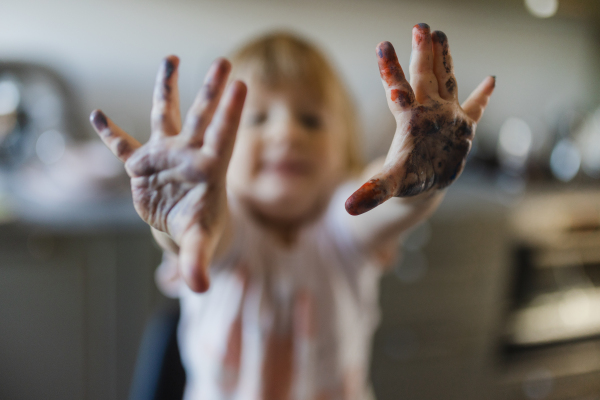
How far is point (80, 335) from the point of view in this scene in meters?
0.77

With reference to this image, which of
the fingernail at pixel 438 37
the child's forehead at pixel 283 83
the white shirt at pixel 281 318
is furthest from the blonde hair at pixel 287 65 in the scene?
the fingernail at pixel 438 37

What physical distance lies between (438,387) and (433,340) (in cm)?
11

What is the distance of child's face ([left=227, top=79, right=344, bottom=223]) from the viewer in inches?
11.3

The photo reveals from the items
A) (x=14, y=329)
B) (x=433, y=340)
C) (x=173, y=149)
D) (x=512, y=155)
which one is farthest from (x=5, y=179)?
(x=512, y=155)

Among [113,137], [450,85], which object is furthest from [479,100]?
[113,137]

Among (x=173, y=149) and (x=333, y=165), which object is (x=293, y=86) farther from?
(x=173, y=149)

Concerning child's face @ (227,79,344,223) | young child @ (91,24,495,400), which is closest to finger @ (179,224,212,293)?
young child @ (91,24,495,400)

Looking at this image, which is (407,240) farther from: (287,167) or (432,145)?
(432,145)

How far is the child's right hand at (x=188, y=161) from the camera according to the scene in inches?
4.9

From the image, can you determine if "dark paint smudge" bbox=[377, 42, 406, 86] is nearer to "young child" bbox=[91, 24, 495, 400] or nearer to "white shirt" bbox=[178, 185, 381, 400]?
"young child" bbox=[91, 24, 495, 400]

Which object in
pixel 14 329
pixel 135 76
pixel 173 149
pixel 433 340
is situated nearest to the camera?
pixel 173 149

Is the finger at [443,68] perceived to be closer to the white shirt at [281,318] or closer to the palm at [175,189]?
the palm at [175,189]

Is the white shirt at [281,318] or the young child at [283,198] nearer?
the young child at [283,198]

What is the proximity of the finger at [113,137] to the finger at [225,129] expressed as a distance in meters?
0.03
